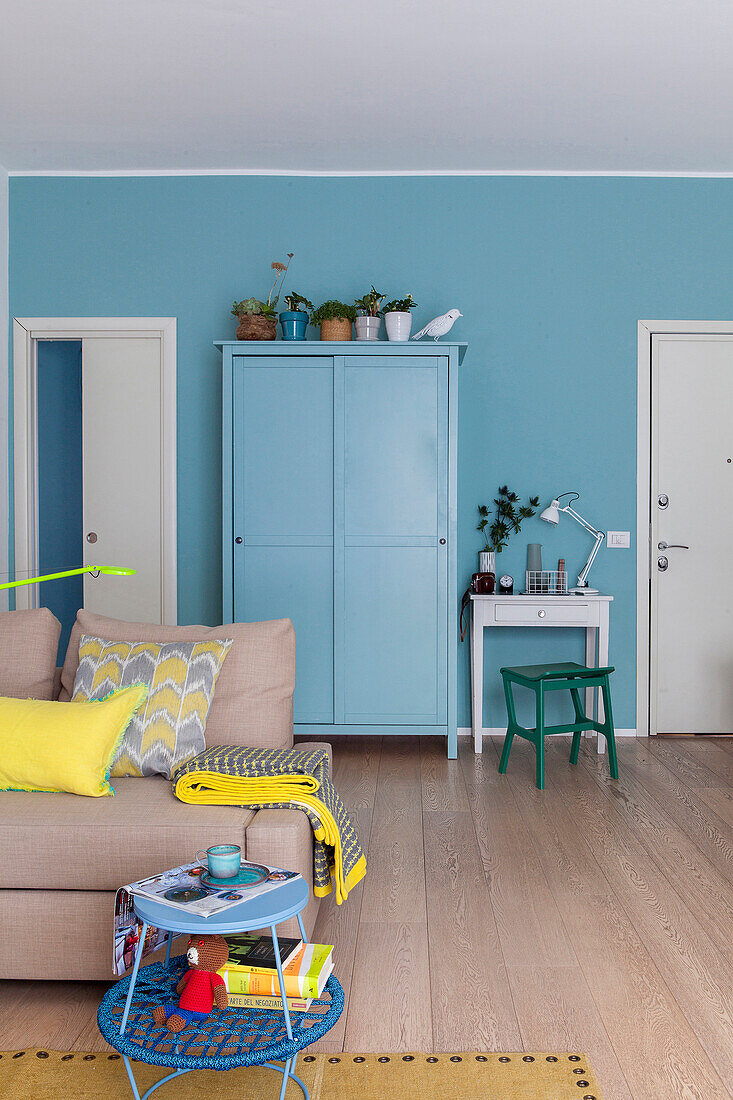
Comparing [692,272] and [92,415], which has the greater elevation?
[692,272]

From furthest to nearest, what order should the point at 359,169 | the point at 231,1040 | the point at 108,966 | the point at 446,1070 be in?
the point at 359,169 → the point at 108,966 → the point at 446,1070 → the point at 231,1040

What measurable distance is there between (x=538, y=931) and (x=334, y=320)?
112 inches

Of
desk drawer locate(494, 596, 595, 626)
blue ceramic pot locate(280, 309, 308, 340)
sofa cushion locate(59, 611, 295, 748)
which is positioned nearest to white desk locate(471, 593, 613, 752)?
desk drawer locate(494, 596, 595, 626)

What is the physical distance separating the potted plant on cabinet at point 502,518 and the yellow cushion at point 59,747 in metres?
2.56

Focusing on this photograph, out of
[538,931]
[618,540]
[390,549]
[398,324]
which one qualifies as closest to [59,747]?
[538,931]

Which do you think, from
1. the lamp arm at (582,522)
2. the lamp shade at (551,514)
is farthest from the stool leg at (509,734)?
the lamp arm at (582,522)

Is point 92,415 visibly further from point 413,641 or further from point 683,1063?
point 683,1063

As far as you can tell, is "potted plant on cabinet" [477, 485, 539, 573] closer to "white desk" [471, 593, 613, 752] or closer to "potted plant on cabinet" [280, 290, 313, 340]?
"white desk" [471, 593, 613, 752]

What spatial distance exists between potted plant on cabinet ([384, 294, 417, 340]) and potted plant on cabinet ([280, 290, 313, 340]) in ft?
1.33

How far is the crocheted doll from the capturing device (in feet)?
5.22

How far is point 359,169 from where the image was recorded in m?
4.48

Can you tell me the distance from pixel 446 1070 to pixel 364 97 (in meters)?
3.53

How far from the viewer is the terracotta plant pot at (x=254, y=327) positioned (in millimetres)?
4148

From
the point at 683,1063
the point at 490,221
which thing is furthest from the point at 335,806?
the point at 490,221
